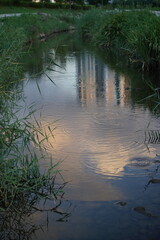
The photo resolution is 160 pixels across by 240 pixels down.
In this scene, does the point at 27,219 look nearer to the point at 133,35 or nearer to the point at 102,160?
the point at 102,160

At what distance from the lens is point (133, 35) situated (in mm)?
7883

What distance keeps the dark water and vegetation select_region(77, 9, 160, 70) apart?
108cm

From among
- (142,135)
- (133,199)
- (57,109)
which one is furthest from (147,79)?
(133,199)

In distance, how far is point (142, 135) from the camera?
159 inches

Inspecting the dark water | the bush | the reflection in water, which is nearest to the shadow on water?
the dark water

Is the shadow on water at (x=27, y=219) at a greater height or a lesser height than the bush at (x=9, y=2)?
lesser

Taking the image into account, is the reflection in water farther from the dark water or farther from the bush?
the bush

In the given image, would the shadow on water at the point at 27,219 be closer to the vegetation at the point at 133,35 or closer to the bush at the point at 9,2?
the vegetation at the point at 133,35

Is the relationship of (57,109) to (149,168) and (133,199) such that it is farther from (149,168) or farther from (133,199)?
(133,199)

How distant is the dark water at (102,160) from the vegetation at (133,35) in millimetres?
1081

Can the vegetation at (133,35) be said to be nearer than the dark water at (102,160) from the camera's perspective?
No

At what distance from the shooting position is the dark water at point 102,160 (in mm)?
2518

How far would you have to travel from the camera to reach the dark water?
2518mm

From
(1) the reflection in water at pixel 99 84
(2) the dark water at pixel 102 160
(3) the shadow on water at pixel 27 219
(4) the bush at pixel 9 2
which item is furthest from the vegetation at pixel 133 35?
(4) the bush at pixel 9 2
